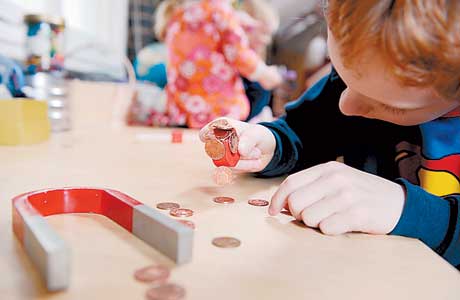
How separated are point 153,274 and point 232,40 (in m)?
1.24

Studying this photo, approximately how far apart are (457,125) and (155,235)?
385 mm

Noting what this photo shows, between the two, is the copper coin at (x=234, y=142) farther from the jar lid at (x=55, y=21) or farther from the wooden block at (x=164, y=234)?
the jar lid at (x=55, y=21)

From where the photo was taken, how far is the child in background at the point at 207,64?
4.68ft

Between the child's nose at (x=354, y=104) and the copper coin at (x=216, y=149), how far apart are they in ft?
0.50

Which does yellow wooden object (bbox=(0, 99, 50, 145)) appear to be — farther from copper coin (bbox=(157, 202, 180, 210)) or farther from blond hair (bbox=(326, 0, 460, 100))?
blond hair (bbox=(326, 0, 460, 100))

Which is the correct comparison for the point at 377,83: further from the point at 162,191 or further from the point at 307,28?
the point at 307,28

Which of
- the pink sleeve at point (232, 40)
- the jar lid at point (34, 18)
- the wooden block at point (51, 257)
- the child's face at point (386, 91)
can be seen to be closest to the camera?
the wooden block at point (51, 257)

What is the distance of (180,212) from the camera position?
386mm

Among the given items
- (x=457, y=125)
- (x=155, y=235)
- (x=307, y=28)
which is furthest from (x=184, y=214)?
(x=307, y=28)

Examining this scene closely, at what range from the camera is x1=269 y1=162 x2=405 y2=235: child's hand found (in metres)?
0.35

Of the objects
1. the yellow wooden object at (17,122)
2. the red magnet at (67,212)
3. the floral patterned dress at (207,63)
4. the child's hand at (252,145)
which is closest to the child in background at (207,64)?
the floral patterned dress at (207,63)

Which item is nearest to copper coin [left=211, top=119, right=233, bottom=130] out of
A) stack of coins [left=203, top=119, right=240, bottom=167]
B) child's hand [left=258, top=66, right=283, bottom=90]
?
stack of coins [left=203, top=119, right=240, bottom=167]

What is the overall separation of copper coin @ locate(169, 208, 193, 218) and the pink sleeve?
1.10 meters

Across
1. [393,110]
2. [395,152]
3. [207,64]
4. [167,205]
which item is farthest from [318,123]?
[207,64]
